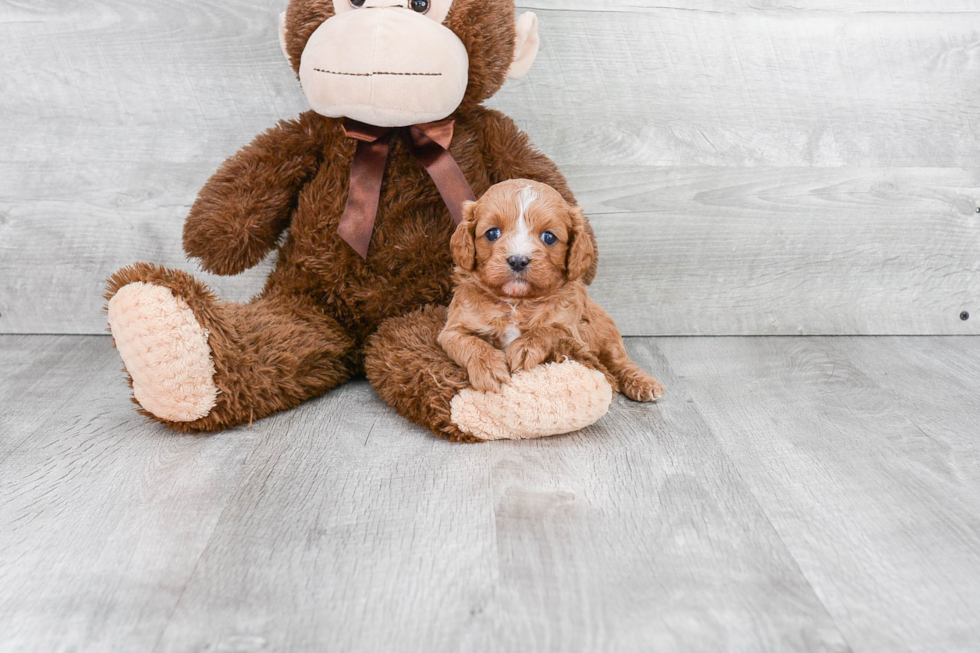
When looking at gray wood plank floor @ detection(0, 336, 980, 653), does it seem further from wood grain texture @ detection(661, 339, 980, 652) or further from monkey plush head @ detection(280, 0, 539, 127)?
monkey plush head @ detection(280, 0, 539, 127)

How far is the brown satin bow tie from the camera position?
4.03ft

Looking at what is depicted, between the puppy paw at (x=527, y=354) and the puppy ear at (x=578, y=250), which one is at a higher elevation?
the puppy ear at (x=578, y=250)

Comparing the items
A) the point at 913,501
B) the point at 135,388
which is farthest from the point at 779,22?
the point at 135,388

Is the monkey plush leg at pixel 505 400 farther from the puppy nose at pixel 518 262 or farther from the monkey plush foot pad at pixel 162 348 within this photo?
the monkey plush foot pad at pixel 162 348

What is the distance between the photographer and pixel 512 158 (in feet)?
4.16

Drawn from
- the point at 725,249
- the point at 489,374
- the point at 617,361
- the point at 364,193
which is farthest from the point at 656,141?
the point at 489,374

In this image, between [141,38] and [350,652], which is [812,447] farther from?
[141,38]

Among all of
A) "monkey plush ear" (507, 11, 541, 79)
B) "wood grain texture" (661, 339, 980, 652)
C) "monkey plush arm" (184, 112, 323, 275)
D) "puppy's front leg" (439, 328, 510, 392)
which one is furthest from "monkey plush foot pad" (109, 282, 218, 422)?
"wood grain texture" (661, 339, 980, 652)

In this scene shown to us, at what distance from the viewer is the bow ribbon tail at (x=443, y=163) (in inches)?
48.2

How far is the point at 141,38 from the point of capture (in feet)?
4.95

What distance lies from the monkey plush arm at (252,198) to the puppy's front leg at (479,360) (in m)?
0.37

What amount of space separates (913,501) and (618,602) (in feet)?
1.44

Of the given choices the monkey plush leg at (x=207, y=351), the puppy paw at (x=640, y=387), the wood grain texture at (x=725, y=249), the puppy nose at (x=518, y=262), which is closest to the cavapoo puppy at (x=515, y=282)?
the puppy nose at (x=518, y=262)

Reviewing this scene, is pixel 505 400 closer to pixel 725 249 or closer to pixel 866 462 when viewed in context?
pixel 866 462
